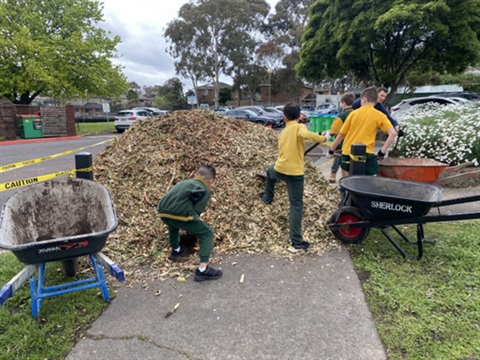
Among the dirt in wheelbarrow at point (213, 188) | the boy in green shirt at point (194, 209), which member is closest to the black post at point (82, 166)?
the dirt in wheelbarrow at point (213, 188)

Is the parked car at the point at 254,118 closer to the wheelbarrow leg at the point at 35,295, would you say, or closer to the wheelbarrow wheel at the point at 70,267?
the wheelbarrow wheel at the point at 70,267

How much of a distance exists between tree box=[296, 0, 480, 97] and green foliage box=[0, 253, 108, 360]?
13468 millimetres

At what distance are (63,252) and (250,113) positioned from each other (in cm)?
1978

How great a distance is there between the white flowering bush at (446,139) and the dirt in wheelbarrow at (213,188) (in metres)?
2.79

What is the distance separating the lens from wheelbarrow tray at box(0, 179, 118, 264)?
301cm

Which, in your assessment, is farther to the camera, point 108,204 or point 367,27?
point 367,27

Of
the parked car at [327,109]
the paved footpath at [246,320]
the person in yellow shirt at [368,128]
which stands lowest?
the paved footpath at [246,320]

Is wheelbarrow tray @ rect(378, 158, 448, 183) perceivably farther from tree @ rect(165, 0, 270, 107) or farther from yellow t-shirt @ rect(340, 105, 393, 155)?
tree @ rect(165, 0, 270, 107)

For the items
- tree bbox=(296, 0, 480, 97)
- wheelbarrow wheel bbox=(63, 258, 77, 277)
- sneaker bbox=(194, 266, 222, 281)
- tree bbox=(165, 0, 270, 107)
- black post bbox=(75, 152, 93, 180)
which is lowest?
sneaker bbox=(194, 266, 222, 281)

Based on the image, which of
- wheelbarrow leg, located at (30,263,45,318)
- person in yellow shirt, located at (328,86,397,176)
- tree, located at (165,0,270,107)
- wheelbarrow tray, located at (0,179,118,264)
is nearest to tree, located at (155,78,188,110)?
tree, located at (165,0,270,107)

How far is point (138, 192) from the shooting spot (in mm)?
4883

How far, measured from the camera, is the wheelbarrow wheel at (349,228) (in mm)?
3938

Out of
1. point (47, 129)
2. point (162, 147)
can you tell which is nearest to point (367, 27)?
point (162, 147)

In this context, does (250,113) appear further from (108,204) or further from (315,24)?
(108,204)
